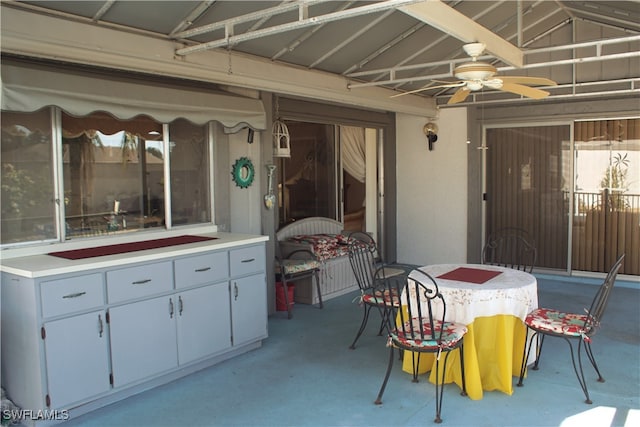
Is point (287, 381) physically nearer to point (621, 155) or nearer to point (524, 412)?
point (524, 412)

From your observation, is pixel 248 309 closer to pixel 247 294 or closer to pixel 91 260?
pixel 247 294

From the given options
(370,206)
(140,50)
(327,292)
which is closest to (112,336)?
(140,50)

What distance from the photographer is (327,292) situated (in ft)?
19.6

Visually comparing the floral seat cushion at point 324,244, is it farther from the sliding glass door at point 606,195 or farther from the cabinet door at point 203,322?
the sliding glass door at point 606,195

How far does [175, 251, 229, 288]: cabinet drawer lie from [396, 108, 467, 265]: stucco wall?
4141 millimetres

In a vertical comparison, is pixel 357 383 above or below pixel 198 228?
below

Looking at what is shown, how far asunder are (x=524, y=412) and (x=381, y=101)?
3928 millimetres

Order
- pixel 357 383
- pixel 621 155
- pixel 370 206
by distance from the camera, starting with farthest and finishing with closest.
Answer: pixel 370 206
pixel 621 155
pixel 357 383

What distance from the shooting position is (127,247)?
3857mm

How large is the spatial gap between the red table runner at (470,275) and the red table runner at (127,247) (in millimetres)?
1862

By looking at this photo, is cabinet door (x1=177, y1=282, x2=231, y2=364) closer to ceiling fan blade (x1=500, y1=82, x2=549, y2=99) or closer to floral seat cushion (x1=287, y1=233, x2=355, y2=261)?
floral seat cushion (x1=287, y1=233, x2=355, y2=261)

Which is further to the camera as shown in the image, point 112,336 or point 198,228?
point 198,228

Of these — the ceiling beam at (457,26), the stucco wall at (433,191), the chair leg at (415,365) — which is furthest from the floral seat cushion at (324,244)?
the ceiling beam at (457,26)

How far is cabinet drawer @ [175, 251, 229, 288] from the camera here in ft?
12.4
